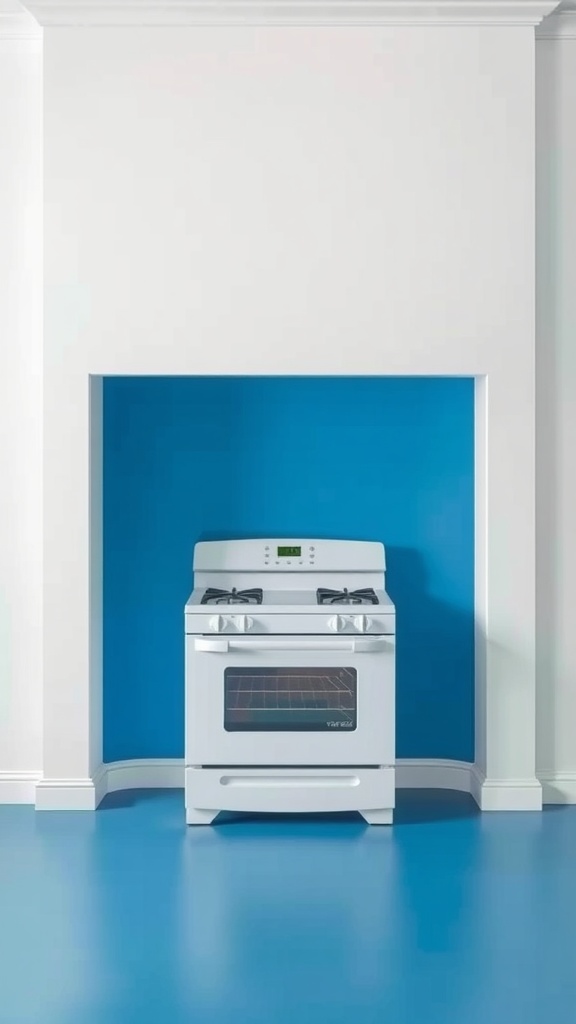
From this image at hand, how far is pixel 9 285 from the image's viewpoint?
4230mm

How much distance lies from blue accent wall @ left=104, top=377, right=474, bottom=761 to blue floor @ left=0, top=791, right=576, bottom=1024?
1.50ft

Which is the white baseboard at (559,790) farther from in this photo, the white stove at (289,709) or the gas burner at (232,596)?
the gas burner at (232,596)

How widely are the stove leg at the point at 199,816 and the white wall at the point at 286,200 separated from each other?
143cm

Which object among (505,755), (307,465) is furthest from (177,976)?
(307,465)

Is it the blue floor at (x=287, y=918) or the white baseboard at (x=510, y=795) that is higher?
the white baseboard at (x=510, y=795)

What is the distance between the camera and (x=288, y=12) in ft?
13.1

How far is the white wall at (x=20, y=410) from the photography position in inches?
165

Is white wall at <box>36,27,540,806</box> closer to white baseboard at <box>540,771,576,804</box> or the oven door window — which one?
the oven door window

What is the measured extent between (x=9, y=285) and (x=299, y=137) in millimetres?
1178

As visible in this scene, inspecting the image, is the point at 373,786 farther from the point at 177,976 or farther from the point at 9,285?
the point at 9,285

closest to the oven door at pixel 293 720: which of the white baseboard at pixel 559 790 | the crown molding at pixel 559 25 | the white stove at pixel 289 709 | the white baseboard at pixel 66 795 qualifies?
the white stove at pixel 289 709

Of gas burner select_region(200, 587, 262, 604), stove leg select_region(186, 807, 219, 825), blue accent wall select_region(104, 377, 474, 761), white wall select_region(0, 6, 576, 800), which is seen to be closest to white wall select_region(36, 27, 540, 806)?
white wall select_region(0, 6, 576, 800)

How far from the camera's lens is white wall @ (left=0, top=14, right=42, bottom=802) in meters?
4.20

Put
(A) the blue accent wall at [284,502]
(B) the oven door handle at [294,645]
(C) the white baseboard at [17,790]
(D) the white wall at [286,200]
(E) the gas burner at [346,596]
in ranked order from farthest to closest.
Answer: (A) the blue accent wall at [284,502], (C) the white baseboard at [17,790], (E) the gas burner at [346,596], (D) the white wall at [286,200], (B) the oven door handle at [294,645]
